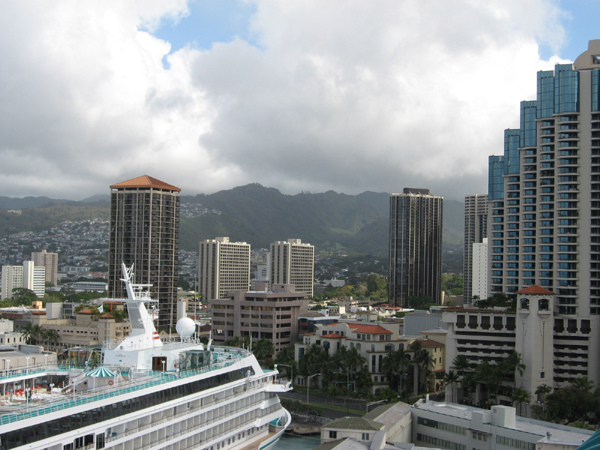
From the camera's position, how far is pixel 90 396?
1007 inches


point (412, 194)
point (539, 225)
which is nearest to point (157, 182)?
point (539, 225)

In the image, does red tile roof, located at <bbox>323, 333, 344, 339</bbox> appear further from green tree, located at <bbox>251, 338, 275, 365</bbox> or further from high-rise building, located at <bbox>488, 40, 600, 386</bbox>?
high-rise building, located at <bbox>488, 40, 600, 386</bbox>

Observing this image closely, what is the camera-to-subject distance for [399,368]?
66750 mm

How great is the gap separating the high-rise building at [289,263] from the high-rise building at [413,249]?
82.7ft

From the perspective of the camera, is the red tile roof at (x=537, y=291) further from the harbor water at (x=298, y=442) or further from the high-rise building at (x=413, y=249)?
the high-rise building at (x=413, y=249)

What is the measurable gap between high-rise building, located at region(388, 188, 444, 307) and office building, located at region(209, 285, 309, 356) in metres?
74.4

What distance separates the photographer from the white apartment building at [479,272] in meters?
150

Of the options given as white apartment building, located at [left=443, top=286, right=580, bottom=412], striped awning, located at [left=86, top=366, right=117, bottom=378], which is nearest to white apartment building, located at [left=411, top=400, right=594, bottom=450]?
white apartment building, located at [left=443, top=286, right=580, bottom=412]

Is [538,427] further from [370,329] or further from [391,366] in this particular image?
[370,329]

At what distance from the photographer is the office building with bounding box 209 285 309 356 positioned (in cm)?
8788

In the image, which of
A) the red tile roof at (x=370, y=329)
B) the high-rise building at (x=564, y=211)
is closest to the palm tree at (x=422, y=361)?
the red tile roof at (x=370, y=329)

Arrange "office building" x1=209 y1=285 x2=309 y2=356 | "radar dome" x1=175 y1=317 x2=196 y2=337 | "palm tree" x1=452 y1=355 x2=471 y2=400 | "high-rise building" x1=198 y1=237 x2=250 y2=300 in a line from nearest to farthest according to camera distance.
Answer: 1. "radar dome" x1=175 y1=317 x2=196 y2=337
2. "palm tree" x1=452 y1=355 x2=471 y2=400
3. "office building" x1=209 y1=285 x2=309 y2=356
4. "high-rise building" x1=198 y1=237 x2=250 y2=300

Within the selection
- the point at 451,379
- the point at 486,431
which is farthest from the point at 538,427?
the point at 451,379

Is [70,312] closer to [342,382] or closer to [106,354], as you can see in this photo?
[342,382]
